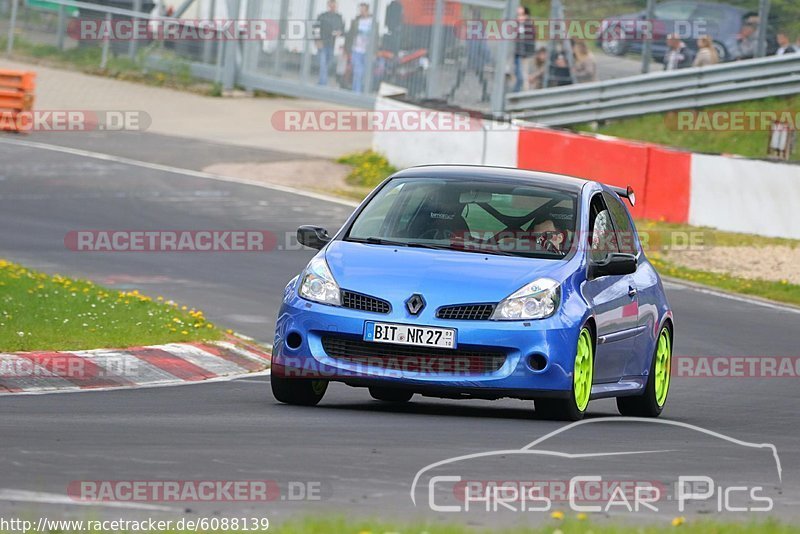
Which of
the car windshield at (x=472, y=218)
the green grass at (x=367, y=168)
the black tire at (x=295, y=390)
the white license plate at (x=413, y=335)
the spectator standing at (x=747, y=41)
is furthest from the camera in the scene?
the spectator standing at (x=747, y=41)

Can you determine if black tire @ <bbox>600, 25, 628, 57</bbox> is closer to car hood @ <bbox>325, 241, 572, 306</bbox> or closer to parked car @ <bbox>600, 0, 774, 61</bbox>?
parked car @ <bbox>600, 0, 774, 61</bbox>

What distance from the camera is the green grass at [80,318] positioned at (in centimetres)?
1187

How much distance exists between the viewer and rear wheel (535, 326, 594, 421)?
31.3 feet

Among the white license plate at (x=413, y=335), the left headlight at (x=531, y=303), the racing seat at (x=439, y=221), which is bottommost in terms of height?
the white license plate at (x=413, y=335)

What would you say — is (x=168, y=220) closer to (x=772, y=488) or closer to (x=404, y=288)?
(x=404, y=288)

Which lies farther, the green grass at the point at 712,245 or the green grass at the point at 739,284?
the green grass at the point at 712,245

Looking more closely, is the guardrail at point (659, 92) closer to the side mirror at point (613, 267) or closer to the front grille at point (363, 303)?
the side mirror at point (613, 267)

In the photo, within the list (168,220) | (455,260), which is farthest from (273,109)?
(455,260)

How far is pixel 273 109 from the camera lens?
1460 inches

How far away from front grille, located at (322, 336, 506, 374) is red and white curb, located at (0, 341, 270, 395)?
216 centimetres

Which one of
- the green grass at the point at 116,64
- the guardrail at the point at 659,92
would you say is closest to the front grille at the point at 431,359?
the guardrail at the point at 659,92

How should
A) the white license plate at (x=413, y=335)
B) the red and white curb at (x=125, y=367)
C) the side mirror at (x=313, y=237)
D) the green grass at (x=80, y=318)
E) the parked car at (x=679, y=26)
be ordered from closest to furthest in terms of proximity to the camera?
the white license plate at (x=413, y=335), the side mirror at (x=313, y=237), the red and white curb at (x=125, y=367), the green grass at (x=80, y=318), the parked car at (x=679, y=26)

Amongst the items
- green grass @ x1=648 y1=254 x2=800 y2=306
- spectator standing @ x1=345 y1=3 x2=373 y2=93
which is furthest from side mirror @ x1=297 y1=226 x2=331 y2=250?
spectator standing @ x1=345 y1=3 x2=373 y2=93

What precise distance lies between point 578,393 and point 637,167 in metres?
14.5
